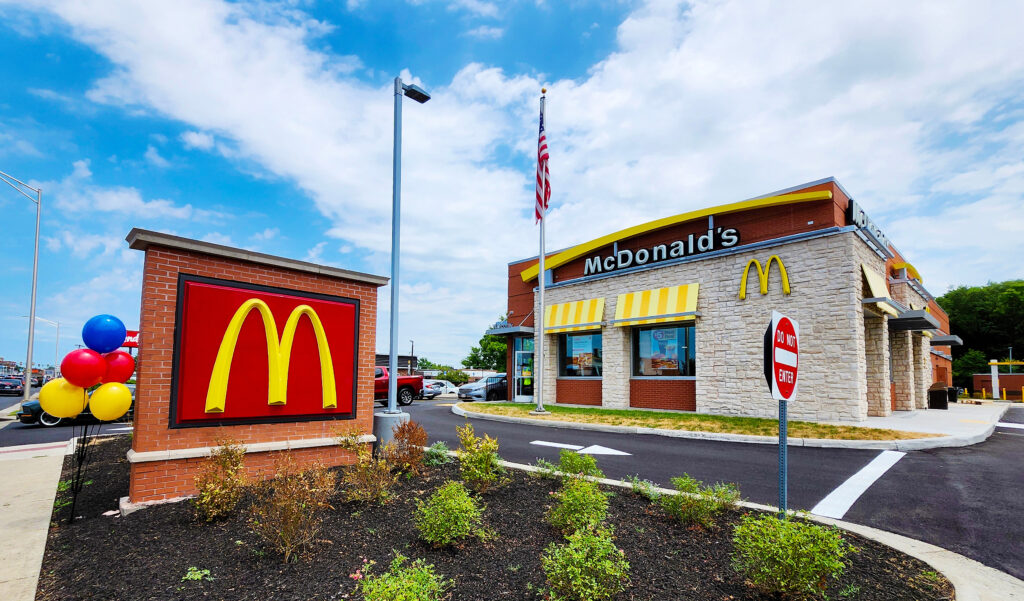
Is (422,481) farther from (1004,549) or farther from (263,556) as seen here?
(1004,549)

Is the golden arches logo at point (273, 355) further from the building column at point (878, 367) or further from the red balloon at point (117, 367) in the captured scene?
the building column at point (878, 367)

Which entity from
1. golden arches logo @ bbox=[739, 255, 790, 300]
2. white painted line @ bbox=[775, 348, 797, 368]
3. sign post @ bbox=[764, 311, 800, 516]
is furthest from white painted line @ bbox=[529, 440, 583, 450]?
golden arches logo @ bbox=[739, 255, 790, 300]

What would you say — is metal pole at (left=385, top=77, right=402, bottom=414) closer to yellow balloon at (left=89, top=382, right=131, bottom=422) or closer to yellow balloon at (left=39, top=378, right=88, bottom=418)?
yellow balloon at (left=89, top=382, right=131, bottom=422)

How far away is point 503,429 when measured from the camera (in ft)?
45.1

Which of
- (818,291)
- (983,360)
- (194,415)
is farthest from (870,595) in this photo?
(983,360)

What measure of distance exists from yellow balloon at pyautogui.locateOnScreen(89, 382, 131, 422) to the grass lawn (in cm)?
1097

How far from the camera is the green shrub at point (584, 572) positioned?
3.04m

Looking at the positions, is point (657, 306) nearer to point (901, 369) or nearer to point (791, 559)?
point (901, 369)

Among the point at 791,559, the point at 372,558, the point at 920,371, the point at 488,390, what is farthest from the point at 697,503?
the point at 920,371

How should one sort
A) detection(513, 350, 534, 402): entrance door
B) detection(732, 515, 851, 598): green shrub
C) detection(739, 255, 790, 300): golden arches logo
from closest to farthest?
detection(732, 515, 851, 598): green shrub, detection(739, 255, 790, 300): golden arches logo, detection(513, 350, 534, 402): entrance door

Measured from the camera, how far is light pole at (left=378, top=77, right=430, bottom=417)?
7.88m

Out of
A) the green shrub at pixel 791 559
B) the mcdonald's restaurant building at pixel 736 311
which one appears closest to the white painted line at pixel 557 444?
the green shrub at pixel 791 559

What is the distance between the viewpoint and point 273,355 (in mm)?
6277

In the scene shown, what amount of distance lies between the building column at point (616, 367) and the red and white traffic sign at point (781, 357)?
46.5ft
